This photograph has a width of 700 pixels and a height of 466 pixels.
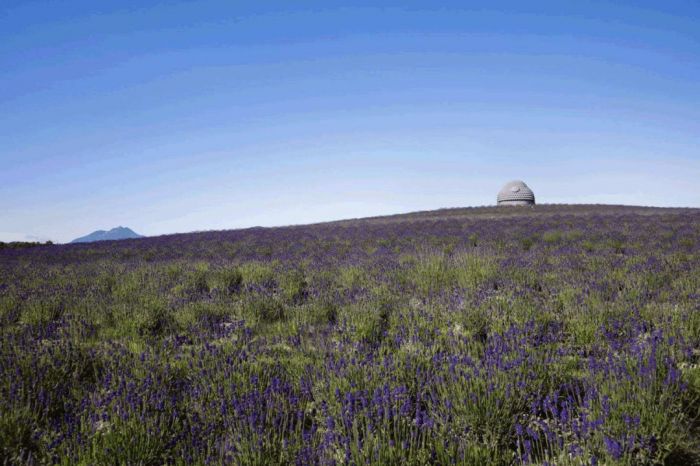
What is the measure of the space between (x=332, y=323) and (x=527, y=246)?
7526 millimetres

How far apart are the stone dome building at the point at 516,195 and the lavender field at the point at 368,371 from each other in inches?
1292

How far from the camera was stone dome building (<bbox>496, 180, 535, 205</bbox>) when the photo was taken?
37344 mm

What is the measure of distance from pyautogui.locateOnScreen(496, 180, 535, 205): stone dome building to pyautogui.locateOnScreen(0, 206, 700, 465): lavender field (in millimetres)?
32815

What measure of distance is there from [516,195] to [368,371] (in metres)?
38.1

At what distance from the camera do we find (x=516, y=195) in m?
37.5

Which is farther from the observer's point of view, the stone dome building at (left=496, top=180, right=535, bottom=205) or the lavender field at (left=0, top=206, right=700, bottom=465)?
the stone dome building at (left=496, top=180, right=535, bottom=205)

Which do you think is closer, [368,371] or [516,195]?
[368,371]

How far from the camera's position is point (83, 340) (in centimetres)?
399

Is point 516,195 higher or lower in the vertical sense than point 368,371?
higher

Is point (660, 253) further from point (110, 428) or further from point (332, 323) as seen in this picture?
point (110, 428)

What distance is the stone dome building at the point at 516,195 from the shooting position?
37344 mm

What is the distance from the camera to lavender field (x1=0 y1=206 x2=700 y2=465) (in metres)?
1.98

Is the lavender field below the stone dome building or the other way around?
below

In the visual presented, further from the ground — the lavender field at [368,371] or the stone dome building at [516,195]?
the stone dome building at [516,195]
